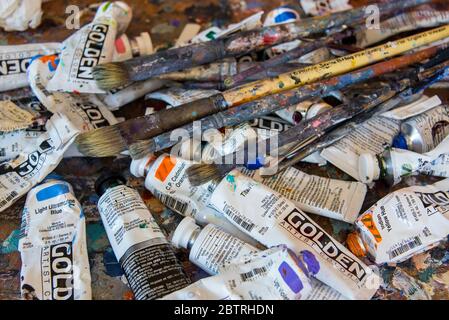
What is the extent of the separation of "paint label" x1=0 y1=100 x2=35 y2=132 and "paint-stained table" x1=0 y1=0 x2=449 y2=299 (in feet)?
0.34

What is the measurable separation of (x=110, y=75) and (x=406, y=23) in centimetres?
70

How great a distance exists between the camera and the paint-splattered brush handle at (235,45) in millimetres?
1129

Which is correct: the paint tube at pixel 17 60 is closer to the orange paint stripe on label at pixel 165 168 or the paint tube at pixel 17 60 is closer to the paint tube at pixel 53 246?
the paint tube at pixel 53 246

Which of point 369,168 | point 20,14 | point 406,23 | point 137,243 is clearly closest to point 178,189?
point 137,243

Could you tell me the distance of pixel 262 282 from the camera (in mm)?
810

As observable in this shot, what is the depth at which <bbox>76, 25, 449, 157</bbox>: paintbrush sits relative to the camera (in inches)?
38.8

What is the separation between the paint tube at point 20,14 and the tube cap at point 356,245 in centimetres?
86

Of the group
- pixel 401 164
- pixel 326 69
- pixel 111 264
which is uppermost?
pixel 326 69

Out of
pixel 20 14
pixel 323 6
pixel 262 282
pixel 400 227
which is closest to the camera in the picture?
pixel 262 282

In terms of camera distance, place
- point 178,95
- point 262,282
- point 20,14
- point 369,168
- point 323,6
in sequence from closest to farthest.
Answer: point 262,282 < point 369,168 < point 178,95 < point 20,14 < point 323,6

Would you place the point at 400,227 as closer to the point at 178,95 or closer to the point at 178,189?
the point at 178,189

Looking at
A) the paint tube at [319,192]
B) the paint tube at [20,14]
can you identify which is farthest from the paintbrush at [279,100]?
the paint tube at [20,14]

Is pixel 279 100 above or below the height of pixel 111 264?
above

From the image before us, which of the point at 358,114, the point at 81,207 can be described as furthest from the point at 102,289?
the point at 358,114
